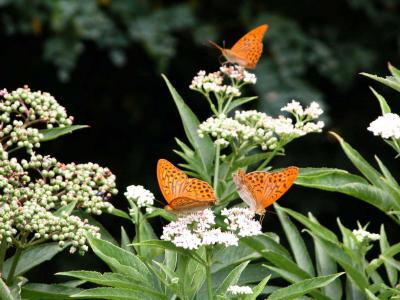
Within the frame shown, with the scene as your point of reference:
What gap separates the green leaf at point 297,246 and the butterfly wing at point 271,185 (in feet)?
1.03

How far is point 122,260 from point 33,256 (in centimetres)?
36

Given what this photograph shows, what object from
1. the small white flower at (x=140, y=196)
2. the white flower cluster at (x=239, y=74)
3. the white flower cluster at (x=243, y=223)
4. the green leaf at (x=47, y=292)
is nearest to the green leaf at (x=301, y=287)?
the white flower cluster at (x=243, y=223)

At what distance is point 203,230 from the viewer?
192 cm

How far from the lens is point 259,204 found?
204cm

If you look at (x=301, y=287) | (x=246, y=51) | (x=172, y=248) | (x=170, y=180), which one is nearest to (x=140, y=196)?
(x=170, y=180)

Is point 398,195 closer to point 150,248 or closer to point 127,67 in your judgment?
point 150,248

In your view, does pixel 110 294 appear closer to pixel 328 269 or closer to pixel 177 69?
pixel 328 269

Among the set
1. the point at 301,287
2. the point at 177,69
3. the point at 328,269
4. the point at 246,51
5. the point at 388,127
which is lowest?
the point at 301,287

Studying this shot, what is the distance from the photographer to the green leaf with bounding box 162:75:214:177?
240cm

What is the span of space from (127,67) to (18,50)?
2.74ft

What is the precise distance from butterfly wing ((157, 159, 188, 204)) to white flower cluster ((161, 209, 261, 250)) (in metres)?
0.06

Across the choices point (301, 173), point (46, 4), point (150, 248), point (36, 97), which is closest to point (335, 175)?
point (301, 173)

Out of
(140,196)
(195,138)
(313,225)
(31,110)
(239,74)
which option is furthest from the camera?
(239,74)

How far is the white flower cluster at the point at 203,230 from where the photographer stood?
1879 mm
